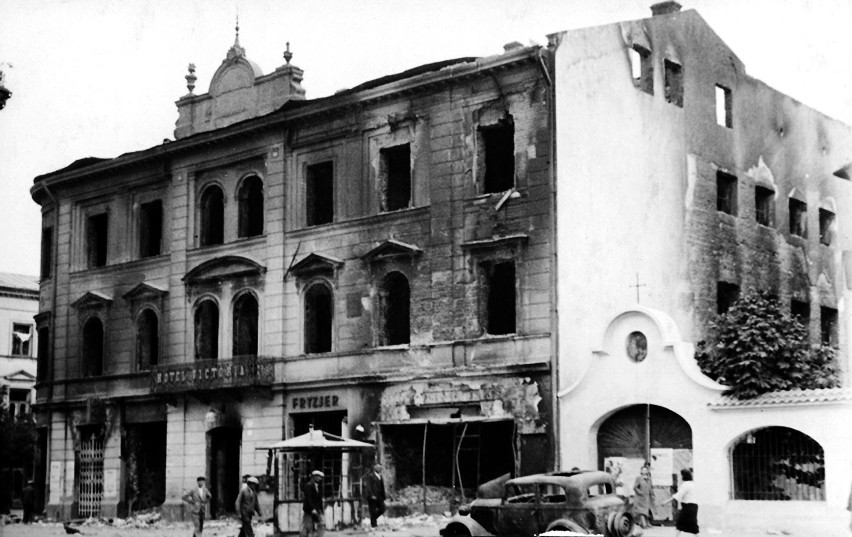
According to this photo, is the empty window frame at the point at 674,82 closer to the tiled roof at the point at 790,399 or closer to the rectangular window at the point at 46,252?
the tiled roof at the point at 790,399

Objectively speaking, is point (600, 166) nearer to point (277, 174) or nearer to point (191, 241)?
point (277, 174)

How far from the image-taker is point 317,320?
30406mm

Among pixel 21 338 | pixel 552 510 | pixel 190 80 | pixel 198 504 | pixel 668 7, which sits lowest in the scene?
pixel 198 504

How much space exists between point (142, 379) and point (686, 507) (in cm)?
1936

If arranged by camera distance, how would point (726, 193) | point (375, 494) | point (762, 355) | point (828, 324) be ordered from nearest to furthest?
point (762, 355), point (375, 494), point (726, 193), point (828, 324)

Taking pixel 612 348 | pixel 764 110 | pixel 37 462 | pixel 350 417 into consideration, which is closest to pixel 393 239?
pixel 350 417

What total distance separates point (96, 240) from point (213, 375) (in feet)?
23.7

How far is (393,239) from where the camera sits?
2836cm

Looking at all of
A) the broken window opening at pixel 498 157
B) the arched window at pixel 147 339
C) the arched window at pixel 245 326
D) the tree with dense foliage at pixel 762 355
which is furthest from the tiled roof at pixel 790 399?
the arched window at pixel 147 339

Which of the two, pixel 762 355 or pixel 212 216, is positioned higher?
pixel 212 216

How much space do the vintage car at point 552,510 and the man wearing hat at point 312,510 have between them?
9.55 feet

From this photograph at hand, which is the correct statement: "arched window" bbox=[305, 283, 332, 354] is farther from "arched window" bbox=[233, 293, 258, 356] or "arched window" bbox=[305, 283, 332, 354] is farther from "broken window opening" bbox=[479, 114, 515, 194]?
"broken window opening" bbox=[479, 114, 515, 194]

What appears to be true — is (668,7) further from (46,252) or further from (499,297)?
(46,252)

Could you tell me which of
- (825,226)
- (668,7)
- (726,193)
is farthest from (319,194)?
(825,226)
